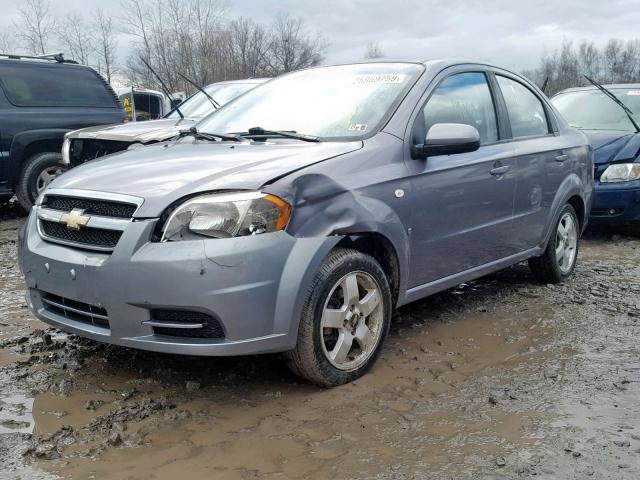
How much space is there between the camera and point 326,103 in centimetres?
383

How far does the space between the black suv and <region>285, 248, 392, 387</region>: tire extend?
20.0ft

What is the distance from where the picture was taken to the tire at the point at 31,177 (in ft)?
26.3

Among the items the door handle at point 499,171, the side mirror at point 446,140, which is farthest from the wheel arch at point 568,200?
the side mirror at point 446,140

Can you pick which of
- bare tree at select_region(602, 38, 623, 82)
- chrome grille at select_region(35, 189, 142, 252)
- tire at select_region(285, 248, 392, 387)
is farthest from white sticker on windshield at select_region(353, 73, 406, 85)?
bare tree at select_region(602, 38, 623, 82)

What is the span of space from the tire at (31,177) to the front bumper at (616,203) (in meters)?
6.28

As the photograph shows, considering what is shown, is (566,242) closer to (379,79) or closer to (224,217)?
(379,79)

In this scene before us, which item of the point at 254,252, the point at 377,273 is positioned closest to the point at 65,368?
the point at 254,252

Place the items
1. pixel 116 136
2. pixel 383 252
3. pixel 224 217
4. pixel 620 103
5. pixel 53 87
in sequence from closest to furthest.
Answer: pixel 224 217, pixel 383 252, pixel 116 136, pixel 620 103, pixel 53 87

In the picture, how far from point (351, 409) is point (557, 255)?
2.91 metres

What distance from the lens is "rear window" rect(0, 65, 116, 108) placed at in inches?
321

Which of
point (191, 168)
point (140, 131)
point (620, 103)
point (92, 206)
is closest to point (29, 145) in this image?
point (140, 131)

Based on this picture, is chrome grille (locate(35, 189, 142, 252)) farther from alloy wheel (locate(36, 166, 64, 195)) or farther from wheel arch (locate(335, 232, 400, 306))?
alloy wheel (locate(36, 166, 64, 195))

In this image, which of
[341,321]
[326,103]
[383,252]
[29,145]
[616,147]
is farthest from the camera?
[29,145]

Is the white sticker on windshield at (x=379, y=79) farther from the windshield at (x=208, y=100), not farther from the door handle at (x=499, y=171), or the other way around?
the windshield at (x=208, y=100)
